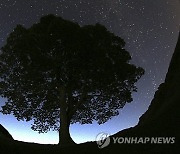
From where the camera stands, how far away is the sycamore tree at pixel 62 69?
25.6 meters

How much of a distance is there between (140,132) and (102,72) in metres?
11.7

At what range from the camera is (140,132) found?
15.1 metres

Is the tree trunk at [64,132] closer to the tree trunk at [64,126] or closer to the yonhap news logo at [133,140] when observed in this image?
the tree trunk at [64,126]

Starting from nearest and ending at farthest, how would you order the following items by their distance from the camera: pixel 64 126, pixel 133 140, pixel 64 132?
pixel 133 140 < pixel 64 132 < pixel 64 126

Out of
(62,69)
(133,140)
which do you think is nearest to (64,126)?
(62,69)

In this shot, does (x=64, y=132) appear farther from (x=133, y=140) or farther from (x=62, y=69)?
(x=133, y=140)

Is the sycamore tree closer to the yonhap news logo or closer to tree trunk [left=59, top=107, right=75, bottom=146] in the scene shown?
tree trunk [left=59, top=107, right=75, bottom=146]

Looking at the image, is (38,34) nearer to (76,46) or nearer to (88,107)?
(76,46)

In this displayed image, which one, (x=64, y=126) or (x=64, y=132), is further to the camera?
(x=64, y=126)

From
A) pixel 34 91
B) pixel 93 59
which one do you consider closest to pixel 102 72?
pixel 93 59

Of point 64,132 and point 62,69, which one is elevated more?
point 62,69

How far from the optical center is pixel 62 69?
85.9 feet

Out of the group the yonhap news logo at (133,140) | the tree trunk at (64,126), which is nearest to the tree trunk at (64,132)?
the tree trunk at (64,126)

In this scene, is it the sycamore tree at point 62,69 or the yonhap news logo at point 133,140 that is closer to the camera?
the yonhap news logo at point 133,140
